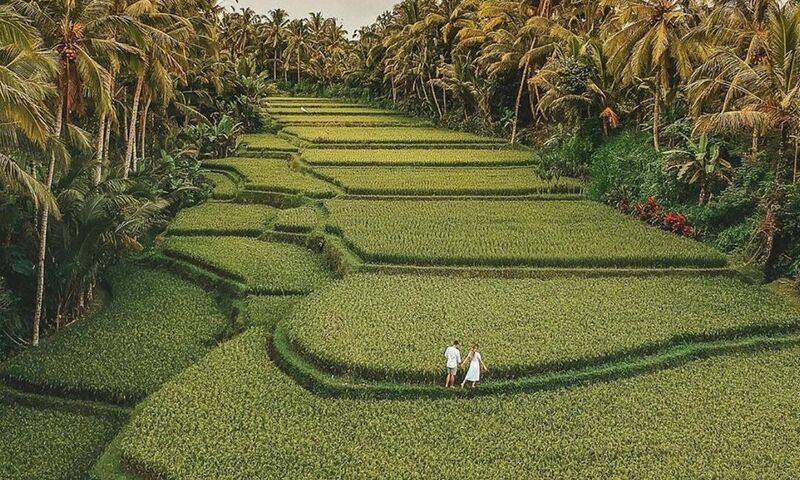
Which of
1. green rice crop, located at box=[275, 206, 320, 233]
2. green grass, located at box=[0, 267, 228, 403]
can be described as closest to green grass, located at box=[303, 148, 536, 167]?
green rice crop, located at box=[275, 206, 320, 233]

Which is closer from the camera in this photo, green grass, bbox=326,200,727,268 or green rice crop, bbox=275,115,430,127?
green grass, bbox=326,200,727,268

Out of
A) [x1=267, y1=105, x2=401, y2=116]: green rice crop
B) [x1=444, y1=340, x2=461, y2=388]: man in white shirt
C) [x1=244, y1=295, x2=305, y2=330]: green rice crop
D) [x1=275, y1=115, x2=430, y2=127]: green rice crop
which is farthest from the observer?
[x1=267, y1=105, x2=401, y2=116]: green rice crop

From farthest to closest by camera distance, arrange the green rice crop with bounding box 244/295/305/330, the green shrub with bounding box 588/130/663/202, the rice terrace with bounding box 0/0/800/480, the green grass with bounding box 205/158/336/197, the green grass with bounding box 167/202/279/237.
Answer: the green grass with bounding box 205/158/336/197 < the green shrub with bounding box 588/130/663/202 < the green grass with bounding box 167/202/279/237 < the green rice crop with bounding box 244/295/305/330 < the rice terrace with bounding box 0/0/800/480

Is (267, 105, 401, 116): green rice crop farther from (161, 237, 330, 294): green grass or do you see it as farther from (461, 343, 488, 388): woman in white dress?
(461, 343, 488, 388): woman in white dress

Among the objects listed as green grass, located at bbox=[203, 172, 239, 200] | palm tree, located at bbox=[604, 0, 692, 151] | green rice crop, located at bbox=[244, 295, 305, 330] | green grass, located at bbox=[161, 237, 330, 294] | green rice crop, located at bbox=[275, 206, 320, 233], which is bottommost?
green rice crop, located at bbox=[244, 295, 305, 330]

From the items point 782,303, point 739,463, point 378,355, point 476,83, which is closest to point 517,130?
point 476,83

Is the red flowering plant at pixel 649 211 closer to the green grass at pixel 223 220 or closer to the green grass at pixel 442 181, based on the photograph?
the green grass at pixel 442 181
